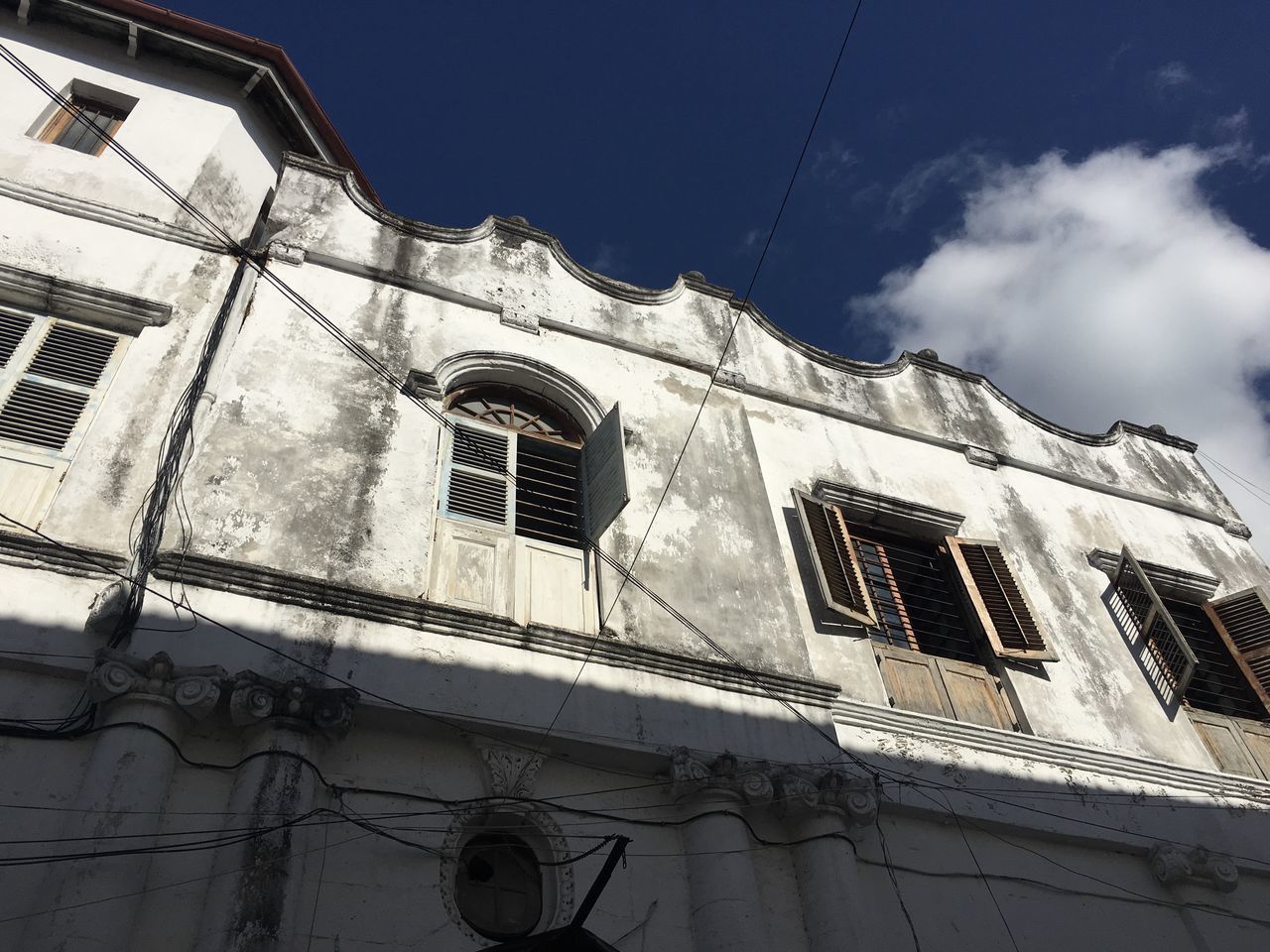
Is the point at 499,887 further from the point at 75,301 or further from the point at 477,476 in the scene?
the point at 75,301

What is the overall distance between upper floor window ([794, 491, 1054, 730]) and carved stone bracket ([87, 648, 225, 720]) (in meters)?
5.06

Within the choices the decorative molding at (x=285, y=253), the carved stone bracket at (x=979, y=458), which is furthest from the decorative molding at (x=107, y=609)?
the carved stone bracket at (x=979, y=458)

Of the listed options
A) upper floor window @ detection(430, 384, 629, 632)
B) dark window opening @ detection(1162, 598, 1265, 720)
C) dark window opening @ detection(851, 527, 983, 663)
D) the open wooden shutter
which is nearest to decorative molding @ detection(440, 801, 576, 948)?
upper floor window @ detection(430, 384, 629, 632)

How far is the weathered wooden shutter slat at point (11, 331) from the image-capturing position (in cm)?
772

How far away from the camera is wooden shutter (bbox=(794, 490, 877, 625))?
28.7ft

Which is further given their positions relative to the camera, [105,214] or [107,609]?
[105,214]

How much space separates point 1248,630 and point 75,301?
37.9 feet

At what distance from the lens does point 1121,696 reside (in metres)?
9.41

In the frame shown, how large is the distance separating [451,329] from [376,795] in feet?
15.7

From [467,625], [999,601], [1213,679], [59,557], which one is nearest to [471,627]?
[467,625]

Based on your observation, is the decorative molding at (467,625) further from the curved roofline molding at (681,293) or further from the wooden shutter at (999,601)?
the curved roofline molding at (681,293)

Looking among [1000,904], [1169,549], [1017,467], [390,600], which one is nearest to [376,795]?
[390,600]

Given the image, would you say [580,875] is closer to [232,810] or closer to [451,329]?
[232,810]

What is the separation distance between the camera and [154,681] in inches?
220
